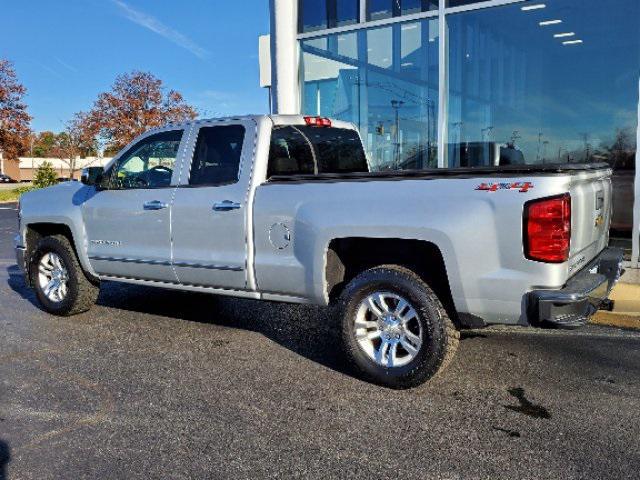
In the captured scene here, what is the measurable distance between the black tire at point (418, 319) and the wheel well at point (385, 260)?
0.16 metres

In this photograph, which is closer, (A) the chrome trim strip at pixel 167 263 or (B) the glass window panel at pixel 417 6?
(A) the chrome trim strip at pixel 167 263

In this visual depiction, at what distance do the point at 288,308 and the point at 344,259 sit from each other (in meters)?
2.14

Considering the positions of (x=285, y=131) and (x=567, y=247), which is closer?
(x=567, y=247)

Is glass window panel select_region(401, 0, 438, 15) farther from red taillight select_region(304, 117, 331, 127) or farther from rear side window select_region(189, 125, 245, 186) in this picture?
rear side window select_region(189, 125, 245, 186)

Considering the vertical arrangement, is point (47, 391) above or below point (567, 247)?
below

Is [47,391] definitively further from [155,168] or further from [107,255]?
[155,168]

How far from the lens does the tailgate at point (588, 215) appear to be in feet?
12.4

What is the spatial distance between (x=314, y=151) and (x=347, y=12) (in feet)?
17.8

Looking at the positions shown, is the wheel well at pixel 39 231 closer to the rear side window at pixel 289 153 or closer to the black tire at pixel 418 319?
the rear side window at pixel 289 153

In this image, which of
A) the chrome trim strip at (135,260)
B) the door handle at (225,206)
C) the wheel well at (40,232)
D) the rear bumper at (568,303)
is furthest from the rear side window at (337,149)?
the wheel well at (40,232)

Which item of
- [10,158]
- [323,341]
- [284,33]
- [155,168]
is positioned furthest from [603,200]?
[10,158]

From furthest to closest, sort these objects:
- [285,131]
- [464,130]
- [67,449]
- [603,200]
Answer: [464,130], [285,131], [603,200], [67,449]

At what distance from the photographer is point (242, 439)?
339 cm

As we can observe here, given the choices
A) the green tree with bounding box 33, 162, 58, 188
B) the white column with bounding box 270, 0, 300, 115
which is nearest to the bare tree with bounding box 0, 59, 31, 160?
the green tree with bounding box 33, 162, 58, 188
